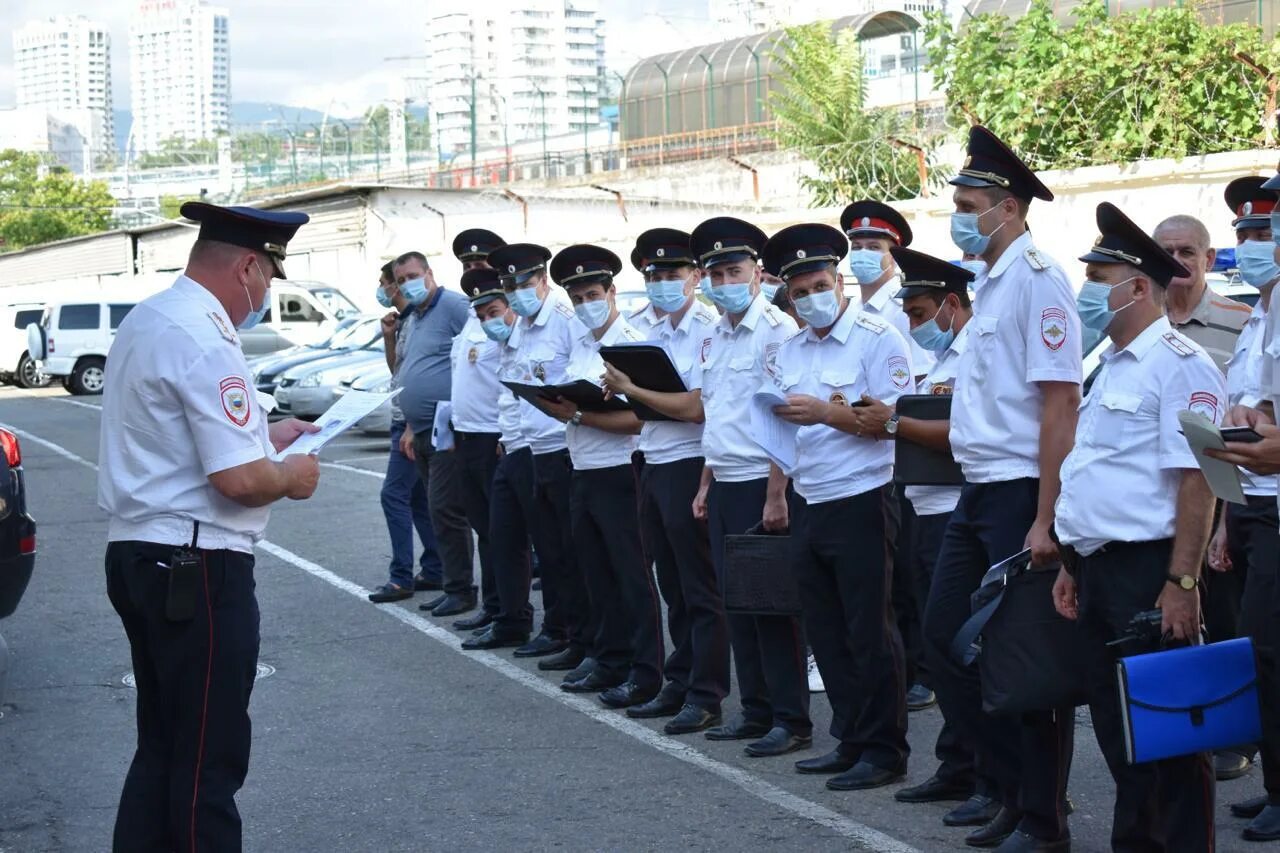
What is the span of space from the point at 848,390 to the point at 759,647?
1286 millimetres

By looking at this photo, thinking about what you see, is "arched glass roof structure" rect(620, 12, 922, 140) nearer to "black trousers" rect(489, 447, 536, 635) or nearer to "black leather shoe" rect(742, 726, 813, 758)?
"black trousers" rect(489, 447, 536, 635)

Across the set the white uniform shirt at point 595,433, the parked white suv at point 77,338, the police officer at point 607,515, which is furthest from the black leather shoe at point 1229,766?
the parked white suv at point 77,338

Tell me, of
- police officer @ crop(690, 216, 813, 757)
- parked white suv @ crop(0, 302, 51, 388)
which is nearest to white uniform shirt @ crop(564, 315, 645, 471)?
police officer @ crop(690, 216, 813, 757)

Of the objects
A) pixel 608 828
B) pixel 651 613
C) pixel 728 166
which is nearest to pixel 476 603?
pixel 651 613

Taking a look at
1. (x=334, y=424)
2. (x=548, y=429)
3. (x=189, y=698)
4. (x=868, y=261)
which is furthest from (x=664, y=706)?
(x=189, y=698)

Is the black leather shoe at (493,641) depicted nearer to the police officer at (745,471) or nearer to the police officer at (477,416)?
the police officer at (477,416)

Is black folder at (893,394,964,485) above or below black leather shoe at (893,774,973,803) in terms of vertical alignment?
above

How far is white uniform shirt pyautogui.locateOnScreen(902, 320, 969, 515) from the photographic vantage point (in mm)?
6297

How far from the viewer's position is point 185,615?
14.5 ft

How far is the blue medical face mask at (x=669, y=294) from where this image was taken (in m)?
7.57

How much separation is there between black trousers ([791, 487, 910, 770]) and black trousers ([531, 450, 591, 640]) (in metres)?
2.30

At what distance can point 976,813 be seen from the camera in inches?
225

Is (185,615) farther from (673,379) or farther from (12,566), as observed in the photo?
(12,566)

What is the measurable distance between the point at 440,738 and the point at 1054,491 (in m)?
3.24
